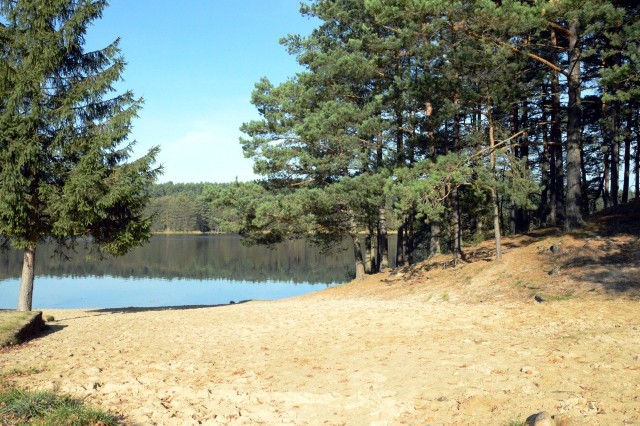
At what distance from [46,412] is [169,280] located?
3719cm

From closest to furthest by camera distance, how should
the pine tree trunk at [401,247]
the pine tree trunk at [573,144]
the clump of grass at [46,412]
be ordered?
the clump of grass at [46,412], the pine tree trunk at [573,144], the pine tree trunk at [401,247]

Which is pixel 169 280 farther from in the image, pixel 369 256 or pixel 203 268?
pixel 369 256

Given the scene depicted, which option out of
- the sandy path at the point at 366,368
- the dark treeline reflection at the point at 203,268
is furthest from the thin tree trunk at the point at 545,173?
the sandy path at the point at 366,368

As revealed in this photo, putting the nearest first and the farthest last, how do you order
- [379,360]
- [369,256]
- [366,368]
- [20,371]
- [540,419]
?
[540,419]
[20,371]
[366,368]
[379,360]
[369,256]

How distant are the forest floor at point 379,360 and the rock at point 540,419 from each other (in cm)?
18

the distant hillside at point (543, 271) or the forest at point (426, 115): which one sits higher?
the forest at point (426, 115)

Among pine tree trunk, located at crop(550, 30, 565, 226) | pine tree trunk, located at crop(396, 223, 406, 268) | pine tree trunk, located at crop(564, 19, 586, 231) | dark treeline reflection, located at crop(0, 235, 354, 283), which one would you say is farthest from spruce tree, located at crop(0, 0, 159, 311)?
dark treeline reflection, located at crop(0, 235, 354, 283)

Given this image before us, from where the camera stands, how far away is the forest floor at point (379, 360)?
5.19 meters

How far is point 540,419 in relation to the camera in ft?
14.2

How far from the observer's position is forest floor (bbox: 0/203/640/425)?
5.19m

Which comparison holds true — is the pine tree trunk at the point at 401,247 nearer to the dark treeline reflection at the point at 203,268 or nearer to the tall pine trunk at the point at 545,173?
the tall pine trunk at the point at 545,173

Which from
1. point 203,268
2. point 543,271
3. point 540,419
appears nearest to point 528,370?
point 540,419

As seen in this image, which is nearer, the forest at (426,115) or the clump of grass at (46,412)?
the clump of grass at (46,412)

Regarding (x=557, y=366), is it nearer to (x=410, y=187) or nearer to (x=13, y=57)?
(x=410, y=187)
